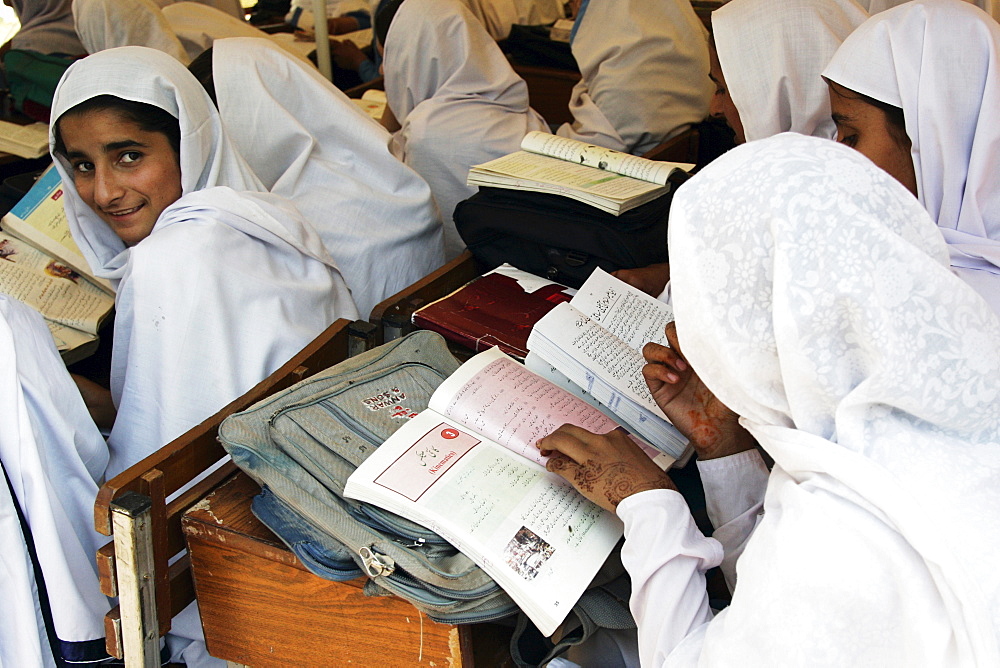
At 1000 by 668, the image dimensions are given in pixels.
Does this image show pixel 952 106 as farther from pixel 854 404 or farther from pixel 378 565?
pixel 378 565

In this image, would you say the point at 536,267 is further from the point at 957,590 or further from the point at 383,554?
the point at 957,590

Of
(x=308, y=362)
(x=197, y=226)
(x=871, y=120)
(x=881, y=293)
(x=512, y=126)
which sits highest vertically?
(x=881, y=293)

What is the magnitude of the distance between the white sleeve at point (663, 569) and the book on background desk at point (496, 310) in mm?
523

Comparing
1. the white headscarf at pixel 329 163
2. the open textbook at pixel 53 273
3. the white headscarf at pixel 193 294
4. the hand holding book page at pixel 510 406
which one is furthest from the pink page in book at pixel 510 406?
the open textbook at pixel 53 273

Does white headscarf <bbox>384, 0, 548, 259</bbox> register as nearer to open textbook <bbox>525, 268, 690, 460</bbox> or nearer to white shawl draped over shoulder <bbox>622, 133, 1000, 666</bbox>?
open textbook <bbox>525, 268, 690, 460</bbox>

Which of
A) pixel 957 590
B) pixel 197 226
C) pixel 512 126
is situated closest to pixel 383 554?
pixel 957 590

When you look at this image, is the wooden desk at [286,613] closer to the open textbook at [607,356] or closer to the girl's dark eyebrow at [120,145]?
the open textbook at [607,356]

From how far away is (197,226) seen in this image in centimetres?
161

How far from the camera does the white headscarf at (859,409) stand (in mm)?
808

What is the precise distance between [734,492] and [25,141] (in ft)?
8.55

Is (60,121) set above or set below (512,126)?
above

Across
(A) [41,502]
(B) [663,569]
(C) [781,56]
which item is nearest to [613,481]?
(B) [663,569]

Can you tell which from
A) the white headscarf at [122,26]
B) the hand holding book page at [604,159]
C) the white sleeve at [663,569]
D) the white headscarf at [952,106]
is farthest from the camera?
the white headscarf at [122,26]

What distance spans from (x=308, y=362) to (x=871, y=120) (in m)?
1.05
